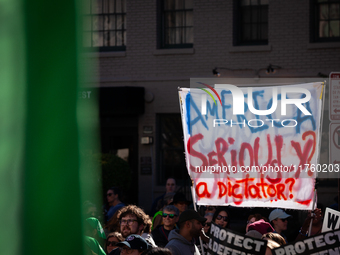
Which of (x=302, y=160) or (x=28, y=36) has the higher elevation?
(x=28, y=36)

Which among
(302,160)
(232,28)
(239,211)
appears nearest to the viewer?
(302,160)

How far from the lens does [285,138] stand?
5.75 m

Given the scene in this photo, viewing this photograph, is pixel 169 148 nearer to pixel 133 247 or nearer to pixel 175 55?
pixel 175 55

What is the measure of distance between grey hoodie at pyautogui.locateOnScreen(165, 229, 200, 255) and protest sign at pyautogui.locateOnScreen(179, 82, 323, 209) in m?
0.80

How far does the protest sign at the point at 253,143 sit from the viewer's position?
18.4 feet

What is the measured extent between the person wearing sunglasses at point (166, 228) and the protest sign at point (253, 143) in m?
0.54

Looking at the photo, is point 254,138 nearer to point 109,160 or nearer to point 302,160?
point 302,160

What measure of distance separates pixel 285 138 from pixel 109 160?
7392 millimetres

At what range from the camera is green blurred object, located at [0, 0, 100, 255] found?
3.11ft

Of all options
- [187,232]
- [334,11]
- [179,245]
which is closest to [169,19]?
[334,11]

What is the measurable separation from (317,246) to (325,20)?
36.3 ft

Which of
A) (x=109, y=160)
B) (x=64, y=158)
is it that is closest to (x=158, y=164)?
(x=109, y=160)

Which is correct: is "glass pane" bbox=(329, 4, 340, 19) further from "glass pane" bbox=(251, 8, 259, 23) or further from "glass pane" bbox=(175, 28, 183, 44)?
"glass pane" bbox=(175, 28, 183, 44)

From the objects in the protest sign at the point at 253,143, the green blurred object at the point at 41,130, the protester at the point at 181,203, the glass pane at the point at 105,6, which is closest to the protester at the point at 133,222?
the protest sign at the point at 253,143
